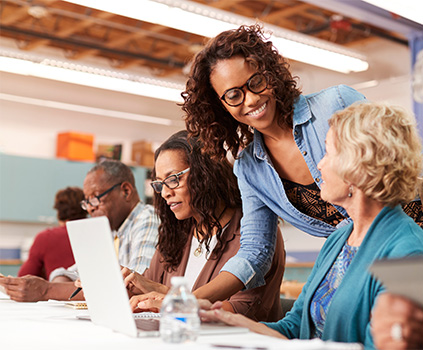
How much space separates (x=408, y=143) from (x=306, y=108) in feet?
2.01

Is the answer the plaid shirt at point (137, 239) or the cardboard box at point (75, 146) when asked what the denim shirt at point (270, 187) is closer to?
the plaid shirt at point (137, 239)

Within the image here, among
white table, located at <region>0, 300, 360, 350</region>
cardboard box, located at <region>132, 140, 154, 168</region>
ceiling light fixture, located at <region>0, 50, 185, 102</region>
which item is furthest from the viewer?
cardboard box, located at <region>132, 140, 154, 168</region>

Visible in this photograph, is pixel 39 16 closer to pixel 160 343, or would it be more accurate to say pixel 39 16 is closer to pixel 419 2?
pixel 419 2

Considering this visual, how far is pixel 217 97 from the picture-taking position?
2273 millimetres

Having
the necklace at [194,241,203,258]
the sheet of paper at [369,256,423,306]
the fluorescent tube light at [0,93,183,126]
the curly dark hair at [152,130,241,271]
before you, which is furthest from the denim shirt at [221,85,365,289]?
the fluorescent tube light at [0,93,183,126]

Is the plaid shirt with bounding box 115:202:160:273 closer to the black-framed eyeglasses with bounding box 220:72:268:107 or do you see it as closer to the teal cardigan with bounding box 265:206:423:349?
the black-framed eyeglasses with bounding box 220:72:268:107

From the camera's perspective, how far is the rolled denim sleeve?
84.2 inches

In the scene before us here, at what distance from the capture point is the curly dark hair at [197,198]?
99.1 inches

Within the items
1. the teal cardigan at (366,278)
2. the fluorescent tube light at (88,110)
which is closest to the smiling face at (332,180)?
the teal cardigan at (366,278)

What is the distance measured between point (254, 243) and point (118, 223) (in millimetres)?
1442

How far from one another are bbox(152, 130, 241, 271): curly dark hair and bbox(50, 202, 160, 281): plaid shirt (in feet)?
0.61

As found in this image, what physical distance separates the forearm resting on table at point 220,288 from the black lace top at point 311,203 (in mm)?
380

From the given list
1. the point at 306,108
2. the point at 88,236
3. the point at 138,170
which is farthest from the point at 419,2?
the point at 138,170

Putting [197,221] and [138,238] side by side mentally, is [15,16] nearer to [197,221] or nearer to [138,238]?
[138,238]
